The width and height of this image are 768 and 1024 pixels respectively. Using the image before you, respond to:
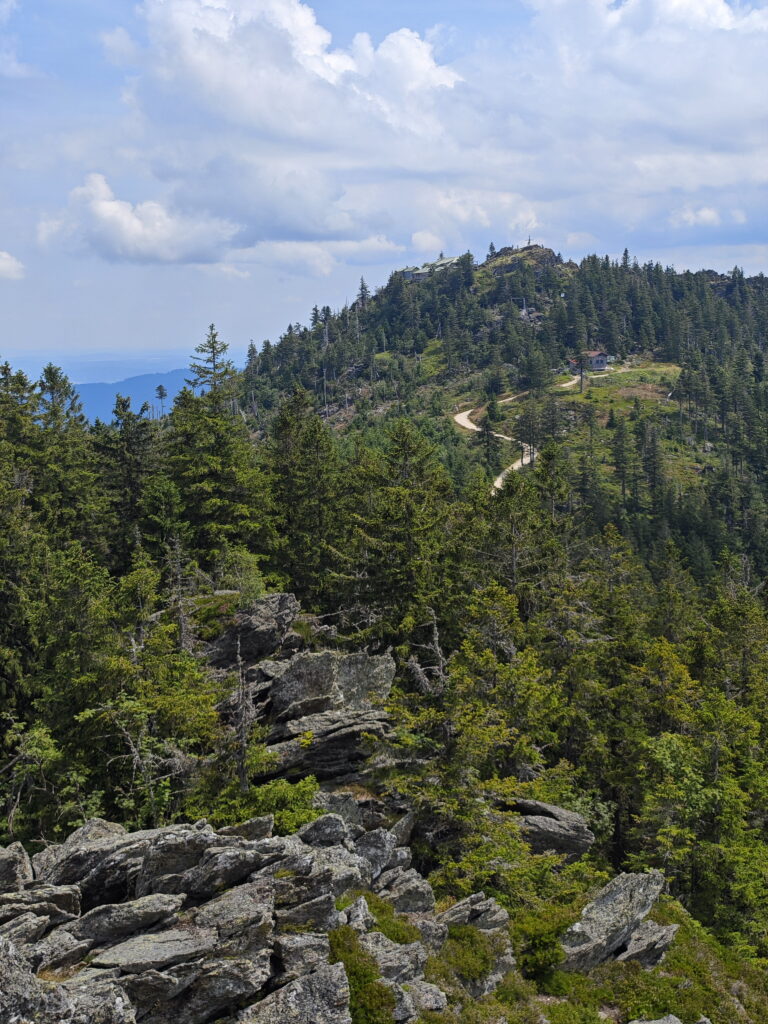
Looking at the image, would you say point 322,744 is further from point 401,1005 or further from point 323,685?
point 401,1005

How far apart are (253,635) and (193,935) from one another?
692 inches

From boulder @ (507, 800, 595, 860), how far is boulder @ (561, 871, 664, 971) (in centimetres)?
321

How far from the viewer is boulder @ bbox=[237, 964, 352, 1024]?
12352 mm

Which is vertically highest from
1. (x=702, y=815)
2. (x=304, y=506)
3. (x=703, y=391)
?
(x=703, y=391)

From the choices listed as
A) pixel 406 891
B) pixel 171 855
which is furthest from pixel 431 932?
pixel 171 855

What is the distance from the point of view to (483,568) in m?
38.3

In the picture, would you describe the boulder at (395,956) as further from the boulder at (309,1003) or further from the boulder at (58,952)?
the boulder at (58,952)

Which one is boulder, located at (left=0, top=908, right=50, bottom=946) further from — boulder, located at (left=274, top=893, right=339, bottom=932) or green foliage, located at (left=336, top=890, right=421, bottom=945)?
green foliage, located at (left=336, top=890, right=421, bottom=945)

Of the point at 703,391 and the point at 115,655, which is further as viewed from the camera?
the point at 703,391

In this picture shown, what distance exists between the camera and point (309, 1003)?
1265 centimetres

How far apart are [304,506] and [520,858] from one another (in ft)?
94.7

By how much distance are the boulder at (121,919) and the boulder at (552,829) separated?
14.2 m

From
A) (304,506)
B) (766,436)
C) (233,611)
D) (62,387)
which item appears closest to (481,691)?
(233,611)

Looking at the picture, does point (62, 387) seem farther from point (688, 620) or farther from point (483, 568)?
point (688, 620)
